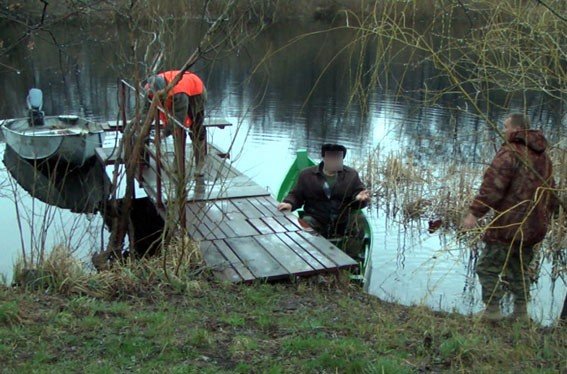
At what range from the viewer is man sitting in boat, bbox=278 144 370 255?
7.02m

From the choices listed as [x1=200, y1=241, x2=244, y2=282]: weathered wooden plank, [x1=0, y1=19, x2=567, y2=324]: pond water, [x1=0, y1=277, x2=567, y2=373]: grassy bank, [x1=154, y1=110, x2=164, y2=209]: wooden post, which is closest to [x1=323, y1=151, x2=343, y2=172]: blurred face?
[x1=0, y1=19, x2=567, y2=324]: pond water

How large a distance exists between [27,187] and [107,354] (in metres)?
9.47

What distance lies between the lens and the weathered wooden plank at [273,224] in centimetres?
717

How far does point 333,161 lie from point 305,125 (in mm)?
9360

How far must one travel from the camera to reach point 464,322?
5145mm

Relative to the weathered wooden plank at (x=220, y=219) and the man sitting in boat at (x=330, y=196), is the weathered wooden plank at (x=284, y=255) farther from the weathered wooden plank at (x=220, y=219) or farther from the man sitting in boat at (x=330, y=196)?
the man sitting in boat at (x=330, y=196)

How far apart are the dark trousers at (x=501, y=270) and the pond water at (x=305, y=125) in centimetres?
33

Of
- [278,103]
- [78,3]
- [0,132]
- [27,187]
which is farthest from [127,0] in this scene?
[278,103]

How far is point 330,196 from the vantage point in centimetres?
716

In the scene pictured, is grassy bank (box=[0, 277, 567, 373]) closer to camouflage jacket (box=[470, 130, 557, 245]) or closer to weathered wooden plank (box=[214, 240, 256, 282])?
weathered wooden plank (box=[214, 240, 256, 282])

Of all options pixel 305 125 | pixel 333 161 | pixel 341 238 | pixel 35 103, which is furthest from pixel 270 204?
pixel 305 125

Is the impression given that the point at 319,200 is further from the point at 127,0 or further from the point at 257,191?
the point at 127,0

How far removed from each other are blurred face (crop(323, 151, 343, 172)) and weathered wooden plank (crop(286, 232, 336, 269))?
0.76 meters

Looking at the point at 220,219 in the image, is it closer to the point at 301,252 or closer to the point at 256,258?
the point at 256,258
